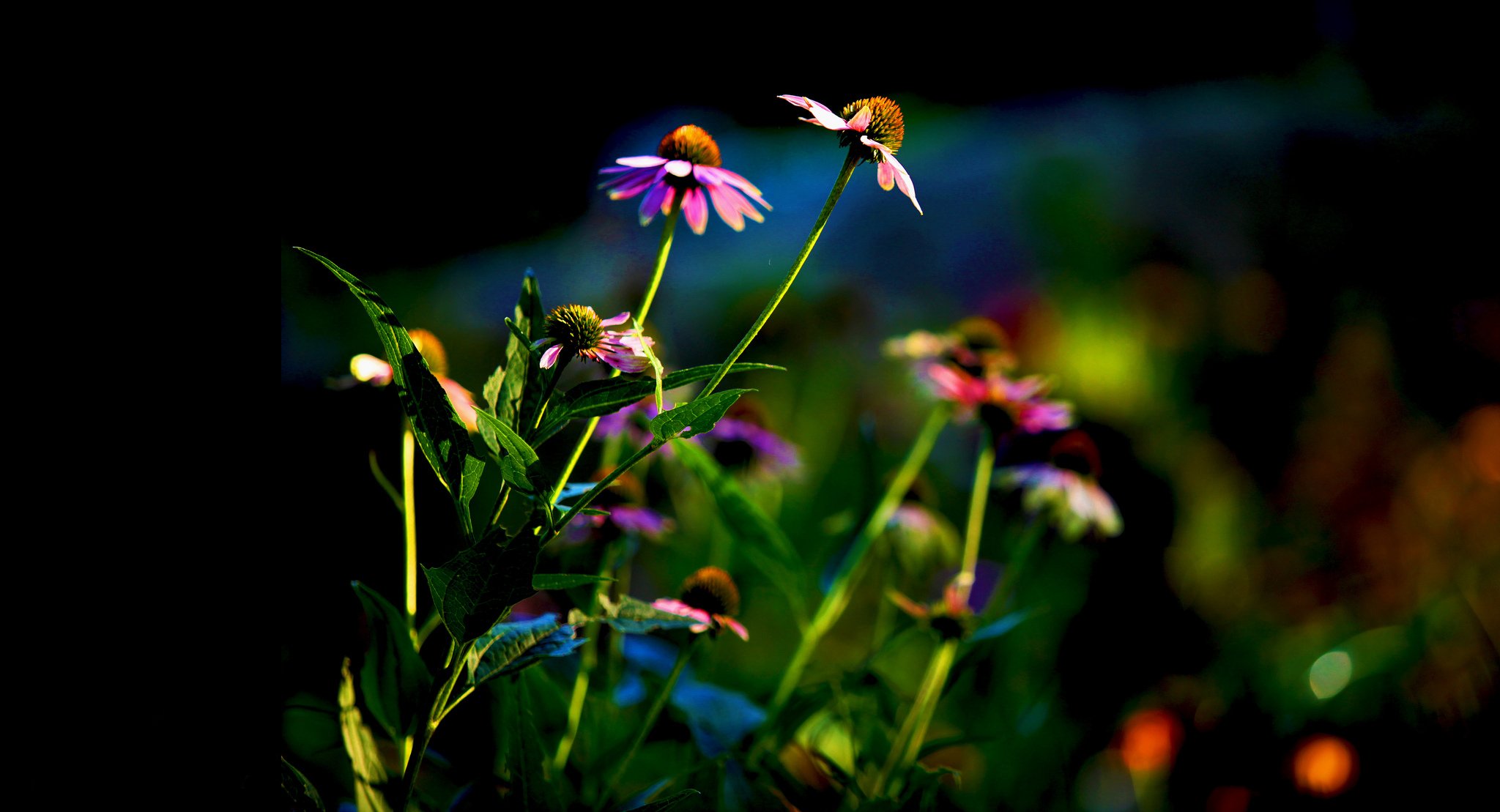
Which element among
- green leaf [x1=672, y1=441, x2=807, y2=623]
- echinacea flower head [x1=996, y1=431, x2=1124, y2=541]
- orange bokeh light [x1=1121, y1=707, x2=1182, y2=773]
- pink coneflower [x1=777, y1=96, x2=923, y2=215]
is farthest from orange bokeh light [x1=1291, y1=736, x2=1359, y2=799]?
pink coneflower [x1=777, y1=96, x2=923, y2=215]

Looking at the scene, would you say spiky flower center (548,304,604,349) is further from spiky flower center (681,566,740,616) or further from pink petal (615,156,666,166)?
spiky flower center (681,566,740,616)

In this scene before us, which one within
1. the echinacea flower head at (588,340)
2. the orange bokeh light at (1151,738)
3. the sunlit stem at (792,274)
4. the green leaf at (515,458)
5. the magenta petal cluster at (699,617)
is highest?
the sunlit stem at (792,274)

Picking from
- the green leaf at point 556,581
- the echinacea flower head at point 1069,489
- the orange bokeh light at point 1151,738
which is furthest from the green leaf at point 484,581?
the orange bokeh light at point 1151,738

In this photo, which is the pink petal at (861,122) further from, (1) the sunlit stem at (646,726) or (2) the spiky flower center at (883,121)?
(1) the sunlit stem at (646,726)

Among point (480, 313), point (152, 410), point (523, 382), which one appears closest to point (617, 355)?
point (523, 382)

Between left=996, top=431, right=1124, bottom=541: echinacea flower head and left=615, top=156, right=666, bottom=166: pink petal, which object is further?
left=996, top=431, right=1124, bottom=541: echinacea flower head

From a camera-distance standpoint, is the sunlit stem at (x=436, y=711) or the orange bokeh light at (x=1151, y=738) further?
the orange bokeh light at (x=1151, y=738)

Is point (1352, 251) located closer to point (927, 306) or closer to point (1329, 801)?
point (927, 306)
